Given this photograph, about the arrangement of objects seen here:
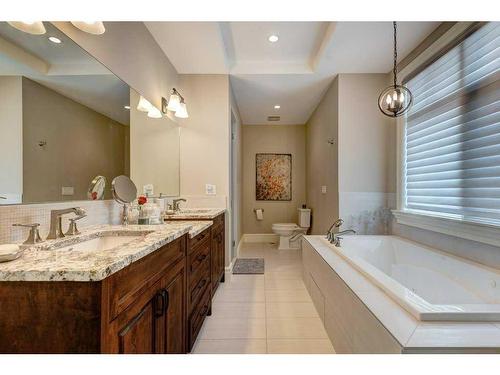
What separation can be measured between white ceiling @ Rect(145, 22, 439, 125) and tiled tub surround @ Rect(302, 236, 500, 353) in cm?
205

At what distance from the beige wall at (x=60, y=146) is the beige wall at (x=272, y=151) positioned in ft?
11.7

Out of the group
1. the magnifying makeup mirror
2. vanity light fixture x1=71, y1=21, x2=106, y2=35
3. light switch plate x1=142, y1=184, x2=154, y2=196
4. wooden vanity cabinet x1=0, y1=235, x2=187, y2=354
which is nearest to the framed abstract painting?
light switch plate x1=142, y1=184, x2=154, y2=196

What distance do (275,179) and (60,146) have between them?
4.11 meters

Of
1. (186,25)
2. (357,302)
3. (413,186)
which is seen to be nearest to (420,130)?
(413,186)

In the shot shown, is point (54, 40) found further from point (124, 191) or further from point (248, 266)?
point (248, 266)

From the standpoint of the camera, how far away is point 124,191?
1.67 m

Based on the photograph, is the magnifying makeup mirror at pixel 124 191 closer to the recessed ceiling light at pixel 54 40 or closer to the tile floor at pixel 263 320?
the recessed ceiling light at pixel 54 40

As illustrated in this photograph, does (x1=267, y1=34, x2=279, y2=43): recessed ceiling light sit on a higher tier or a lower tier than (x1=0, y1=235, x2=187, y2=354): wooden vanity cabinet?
higher

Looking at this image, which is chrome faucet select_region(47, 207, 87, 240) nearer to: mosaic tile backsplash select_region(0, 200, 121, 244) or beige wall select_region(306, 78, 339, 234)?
mosaic tile backsplash select_region(0, 200, 121, 244)

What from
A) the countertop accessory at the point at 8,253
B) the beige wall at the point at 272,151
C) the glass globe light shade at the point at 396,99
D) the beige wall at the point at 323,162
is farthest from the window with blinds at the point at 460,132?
the beige wall at the point at 272,151

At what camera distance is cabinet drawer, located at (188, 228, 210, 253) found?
1.55 metres
